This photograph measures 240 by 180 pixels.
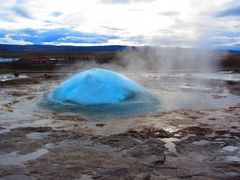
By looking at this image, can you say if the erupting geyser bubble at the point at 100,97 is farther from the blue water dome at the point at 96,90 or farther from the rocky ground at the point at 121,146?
the rocky ground at the point at 121,146

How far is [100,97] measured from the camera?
10.6m

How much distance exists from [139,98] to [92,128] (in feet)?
12.3

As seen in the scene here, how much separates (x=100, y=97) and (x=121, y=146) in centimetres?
455

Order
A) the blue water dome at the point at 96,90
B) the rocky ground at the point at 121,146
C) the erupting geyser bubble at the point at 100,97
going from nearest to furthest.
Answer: the rocky ground at the point at 121,146 → the erupting geyser bubble at the point at 100,97 → the blue water dome at the point at 96,90

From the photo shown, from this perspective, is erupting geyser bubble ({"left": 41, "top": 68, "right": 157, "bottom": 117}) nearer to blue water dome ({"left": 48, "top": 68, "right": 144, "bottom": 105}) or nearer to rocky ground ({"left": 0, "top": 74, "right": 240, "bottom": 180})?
blue water dome ({"left": 48, "top": 68, "right": 144, "bottom": 105})

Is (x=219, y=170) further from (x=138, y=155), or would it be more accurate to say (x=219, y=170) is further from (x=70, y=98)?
→ (x=70, y=98)

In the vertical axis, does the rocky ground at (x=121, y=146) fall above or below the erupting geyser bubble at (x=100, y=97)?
below

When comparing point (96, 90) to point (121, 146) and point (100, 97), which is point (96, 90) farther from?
point (121, 146)

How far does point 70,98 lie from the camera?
35.1 ft

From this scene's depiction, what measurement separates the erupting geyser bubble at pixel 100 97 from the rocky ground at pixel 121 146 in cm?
88

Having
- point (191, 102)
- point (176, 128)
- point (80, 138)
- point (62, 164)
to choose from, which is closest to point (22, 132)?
point (80, 138)

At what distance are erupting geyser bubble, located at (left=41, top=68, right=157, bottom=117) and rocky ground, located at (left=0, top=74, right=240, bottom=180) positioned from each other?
0.88m

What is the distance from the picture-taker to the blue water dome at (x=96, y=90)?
10523 mm

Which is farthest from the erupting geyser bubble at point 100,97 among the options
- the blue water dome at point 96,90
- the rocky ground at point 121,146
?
the rocky ground at point 121,146
